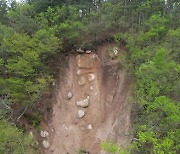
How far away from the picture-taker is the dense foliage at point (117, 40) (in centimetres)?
870

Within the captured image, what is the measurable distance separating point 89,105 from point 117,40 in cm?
475

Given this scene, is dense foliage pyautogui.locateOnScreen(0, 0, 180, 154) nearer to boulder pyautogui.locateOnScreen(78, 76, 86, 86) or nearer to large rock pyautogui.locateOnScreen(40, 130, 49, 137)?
large rock pyautogui.locateOnScreen(40, 130, 49, 137)

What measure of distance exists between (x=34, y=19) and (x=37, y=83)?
5078 mm

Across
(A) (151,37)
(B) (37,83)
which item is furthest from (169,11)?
(B) (37,83)

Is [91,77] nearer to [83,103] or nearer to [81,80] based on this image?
[81,80]

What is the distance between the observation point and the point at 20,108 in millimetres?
14547

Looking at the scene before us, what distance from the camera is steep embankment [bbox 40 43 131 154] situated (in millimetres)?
14133

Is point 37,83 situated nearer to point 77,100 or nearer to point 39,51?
point 39,51

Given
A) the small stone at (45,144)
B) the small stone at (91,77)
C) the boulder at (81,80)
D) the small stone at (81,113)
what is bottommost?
the small stone at (45,144)

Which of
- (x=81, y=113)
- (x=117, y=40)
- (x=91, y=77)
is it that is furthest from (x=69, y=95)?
(x=117, y=40)

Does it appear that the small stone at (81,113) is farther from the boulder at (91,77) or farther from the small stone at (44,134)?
the small stone at (44,134)

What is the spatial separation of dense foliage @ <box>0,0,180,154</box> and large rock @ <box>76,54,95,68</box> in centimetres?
70

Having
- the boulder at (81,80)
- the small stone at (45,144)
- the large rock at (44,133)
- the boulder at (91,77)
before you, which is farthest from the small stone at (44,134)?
the boulder at (91,77)

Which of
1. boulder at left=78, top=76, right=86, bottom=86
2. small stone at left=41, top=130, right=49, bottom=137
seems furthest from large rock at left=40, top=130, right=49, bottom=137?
boulder at left=78, top=76, right=86, bottom=86
